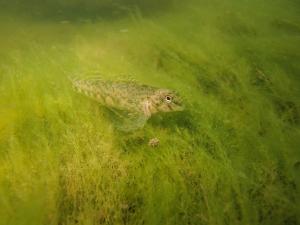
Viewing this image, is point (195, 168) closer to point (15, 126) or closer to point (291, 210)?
point (291, 210)

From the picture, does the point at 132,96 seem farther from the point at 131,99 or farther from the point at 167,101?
the point at 167,101

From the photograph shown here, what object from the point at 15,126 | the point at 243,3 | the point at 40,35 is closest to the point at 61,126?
the point at 15,126

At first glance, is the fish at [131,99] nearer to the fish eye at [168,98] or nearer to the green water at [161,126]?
the fish eye at [168,98]

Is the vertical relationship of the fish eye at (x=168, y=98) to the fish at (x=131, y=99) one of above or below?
above

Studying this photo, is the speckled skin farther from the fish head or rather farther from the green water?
the green water

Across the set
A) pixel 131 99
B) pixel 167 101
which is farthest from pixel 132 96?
pixel 167 101

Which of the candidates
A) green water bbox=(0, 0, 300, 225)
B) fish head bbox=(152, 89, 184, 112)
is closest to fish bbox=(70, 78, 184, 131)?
fish head bbox=(152, 89, 184, 112)

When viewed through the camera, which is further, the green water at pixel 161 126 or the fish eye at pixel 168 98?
the fish eye at pixel 168 98

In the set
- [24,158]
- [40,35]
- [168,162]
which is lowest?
[40,35]

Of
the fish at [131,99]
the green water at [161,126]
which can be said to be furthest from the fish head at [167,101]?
the green water at [161,126]
